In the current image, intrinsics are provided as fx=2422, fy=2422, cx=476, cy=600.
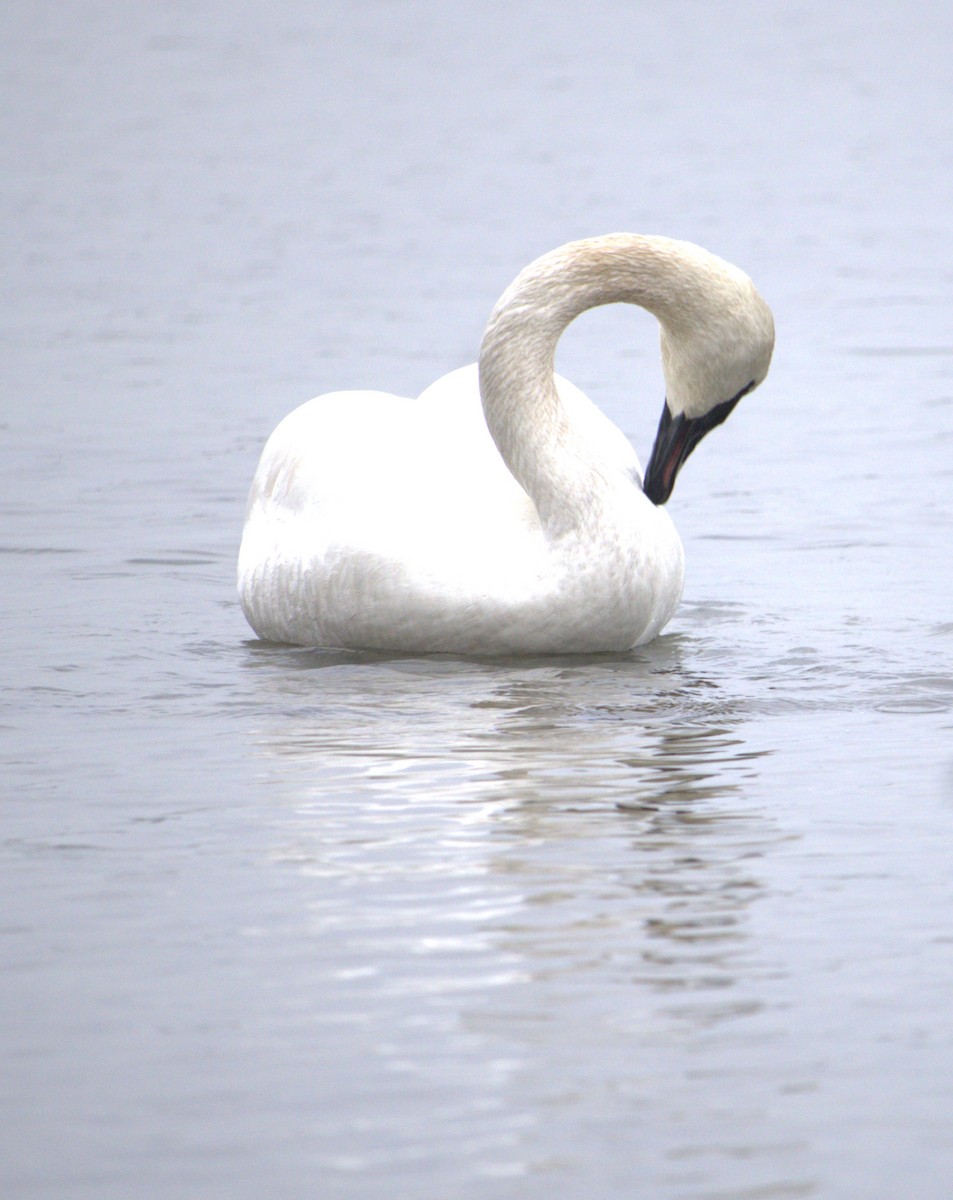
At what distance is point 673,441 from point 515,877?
2954mm

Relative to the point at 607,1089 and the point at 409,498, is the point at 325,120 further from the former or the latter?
the point at 607,1089

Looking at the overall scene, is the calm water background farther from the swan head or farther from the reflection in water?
the swan head

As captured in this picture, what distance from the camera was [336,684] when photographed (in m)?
7.51

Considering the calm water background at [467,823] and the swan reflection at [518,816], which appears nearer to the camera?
the calm water background at [467,823]

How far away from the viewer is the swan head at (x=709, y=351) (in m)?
7.66

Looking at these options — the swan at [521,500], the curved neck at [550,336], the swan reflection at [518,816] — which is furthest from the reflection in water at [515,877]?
the curved neck at [550,336]

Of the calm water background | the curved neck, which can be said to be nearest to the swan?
the curved neck

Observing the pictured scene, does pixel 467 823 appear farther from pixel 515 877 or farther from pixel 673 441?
pixel 673 441

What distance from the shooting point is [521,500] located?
7.84 meters

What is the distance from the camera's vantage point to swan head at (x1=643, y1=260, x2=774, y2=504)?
7664 mm

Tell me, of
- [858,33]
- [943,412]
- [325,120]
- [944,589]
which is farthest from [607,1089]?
[858,33]

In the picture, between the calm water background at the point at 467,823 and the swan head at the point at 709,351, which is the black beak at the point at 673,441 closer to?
the swan head at the point at 709,351

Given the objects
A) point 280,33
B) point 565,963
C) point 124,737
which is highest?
point 565,963

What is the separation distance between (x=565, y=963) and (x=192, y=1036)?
2.50ft
